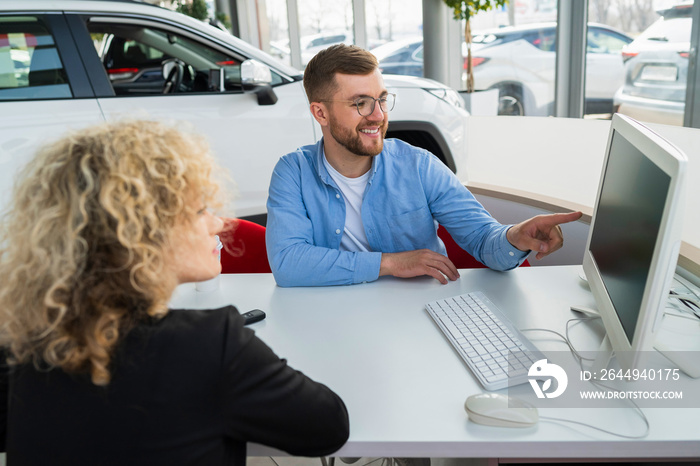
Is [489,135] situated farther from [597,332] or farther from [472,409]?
[472,409]

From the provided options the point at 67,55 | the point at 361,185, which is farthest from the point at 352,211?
the point at 67,55

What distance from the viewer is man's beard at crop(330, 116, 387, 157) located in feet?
6.23

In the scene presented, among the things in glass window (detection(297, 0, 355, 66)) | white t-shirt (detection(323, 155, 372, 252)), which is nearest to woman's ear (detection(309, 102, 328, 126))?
white t-shirt (detection(323, 155, 372, 252))

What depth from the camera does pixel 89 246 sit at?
31.4 inches

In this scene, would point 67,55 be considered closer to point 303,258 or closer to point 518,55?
point 303,258

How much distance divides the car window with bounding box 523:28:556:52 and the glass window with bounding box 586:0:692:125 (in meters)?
0.40

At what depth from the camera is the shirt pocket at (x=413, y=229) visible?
1.93 m

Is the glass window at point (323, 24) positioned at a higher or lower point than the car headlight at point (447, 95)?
higher

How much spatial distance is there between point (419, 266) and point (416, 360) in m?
Result: 0.45

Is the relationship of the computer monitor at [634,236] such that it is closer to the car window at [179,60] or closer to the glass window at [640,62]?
the car window at [179,60]

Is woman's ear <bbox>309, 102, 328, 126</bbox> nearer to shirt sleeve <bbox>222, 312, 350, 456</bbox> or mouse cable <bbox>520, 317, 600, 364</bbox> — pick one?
mouse cable <bbox>520, 317, 600, 364</bbox>

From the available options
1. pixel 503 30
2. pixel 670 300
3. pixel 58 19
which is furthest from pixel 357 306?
pixel 503 30

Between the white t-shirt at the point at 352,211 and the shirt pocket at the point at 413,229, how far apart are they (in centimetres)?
10

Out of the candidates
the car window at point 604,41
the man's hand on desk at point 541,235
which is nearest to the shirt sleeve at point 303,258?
the man's hand on desk at point 541,235
